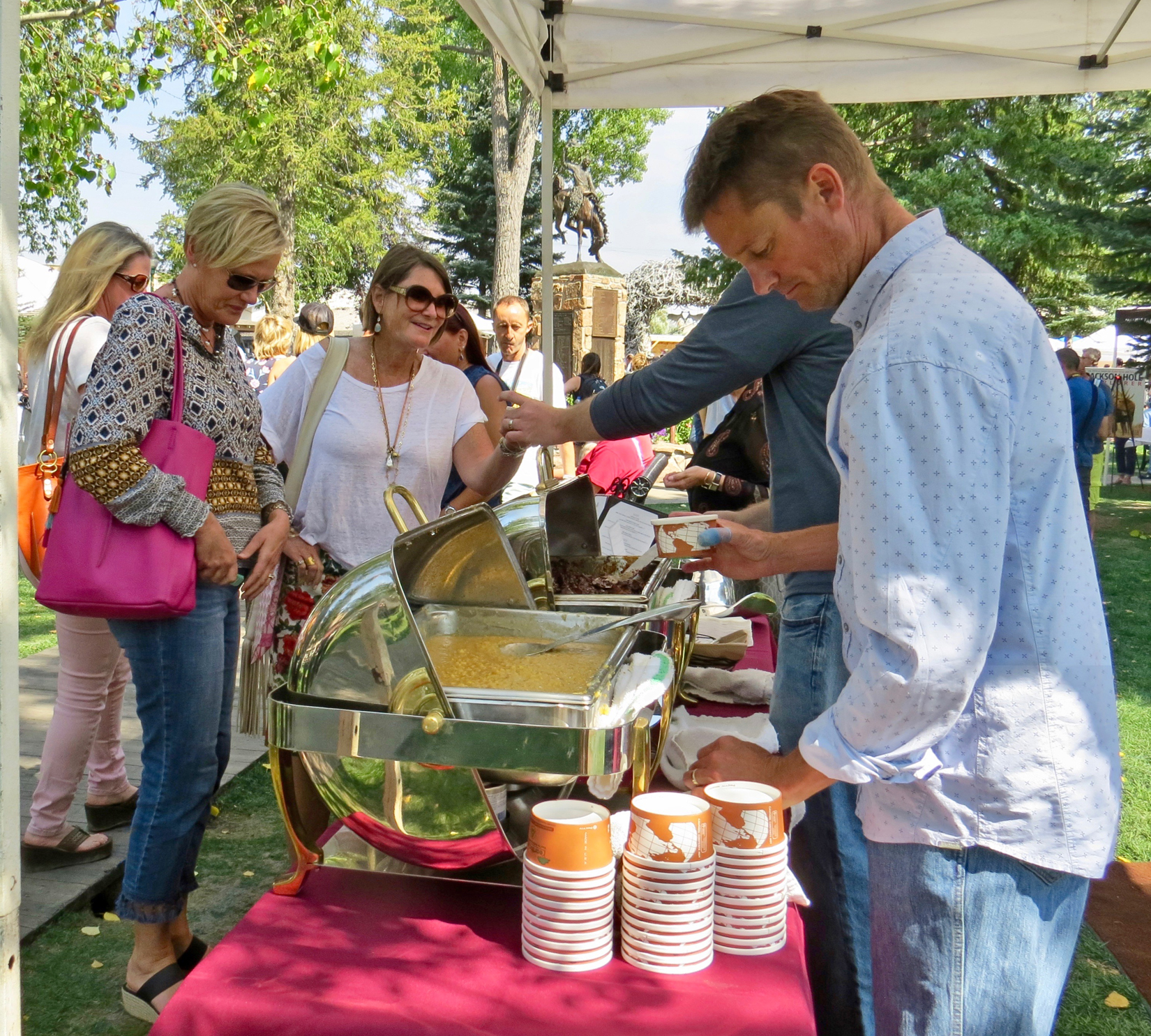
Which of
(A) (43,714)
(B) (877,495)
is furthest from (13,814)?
(A) (43,714)

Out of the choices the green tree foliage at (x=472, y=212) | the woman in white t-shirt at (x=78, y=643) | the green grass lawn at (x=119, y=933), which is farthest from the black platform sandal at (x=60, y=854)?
the green tree foliage at (x=472, y=212)

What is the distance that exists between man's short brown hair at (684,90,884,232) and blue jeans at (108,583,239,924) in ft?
4.38

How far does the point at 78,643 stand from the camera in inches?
109

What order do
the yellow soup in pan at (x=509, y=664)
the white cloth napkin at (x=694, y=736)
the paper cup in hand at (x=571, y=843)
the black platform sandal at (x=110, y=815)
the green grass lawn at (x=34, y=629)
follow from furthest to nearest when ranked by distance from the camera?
the green grass lawn at (x=34, y=629) < the black platform sandal at (x=110, y=815) < the white cloth napkin at (x=694, y=736) < the yellow soup in pan at (x=509, y=664) < the paper cup in hand at (x=571, y=843)

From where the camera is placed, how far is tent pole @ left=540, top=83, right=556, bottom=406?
4086 millimetres

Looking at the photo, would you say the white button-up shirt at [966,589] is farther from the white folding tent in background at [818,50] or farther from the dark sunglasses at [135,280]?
the white folding tent in background at [818,50]

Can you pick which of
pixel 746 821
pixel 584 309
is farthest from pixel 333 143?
pixel 746 821

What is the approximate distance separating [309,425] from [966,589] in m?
1.81

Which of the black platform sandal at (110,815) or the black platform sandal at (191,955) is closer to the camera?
the black platform sandal at (191,955)

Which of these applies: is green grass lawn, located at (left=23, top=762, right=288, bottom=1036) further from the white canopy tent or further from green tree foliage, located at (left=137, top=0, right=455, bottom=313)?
green tree foliage, located at (left=137, top=0, right=455, bottom=313)

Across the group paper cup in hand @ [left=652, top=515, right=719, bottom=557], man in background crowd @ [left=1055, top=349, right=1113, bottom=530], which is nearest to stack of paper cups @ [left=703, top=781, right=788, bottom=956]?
paper cup in hand @ [left=652, top=515, right=719, bottom=557]

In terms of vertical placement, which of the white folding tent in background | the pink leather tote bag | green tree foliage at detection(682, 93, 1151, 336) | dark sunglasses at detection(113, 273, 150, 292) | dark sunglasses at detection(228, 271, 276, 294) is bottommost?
the pink leather tote bag

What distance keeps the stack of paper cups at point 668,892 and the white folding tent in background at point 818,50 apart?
9.86ft

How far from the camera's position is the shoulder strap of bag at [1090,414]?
9852 millimetres
